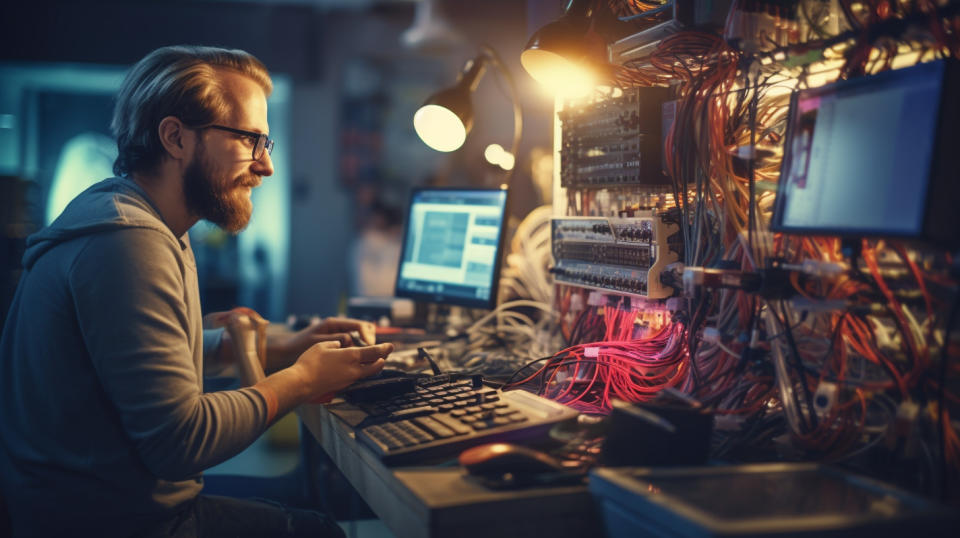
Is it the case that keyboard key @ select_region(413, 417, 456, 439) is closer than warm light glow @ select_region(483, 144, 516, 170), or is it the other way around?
keyboard key @ select_region(413, 417, 456, 439)

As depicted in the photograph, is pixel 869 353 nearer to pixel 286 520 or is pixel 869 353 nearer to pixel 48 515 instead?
pixel 286 520

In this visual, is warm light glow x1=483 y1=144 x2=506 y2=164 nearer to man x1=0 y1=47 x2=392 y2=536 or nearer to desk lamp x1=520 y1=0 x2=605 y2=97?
desk lamp x1=520 y1=0 x2=605 y2=97

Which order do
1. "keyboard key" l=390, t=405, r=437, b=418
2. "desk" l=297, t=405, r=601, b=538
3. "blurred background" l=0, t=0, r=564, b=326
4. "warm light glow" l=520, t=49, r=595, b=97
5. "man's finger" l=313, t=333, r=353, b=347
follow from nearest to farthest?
"desk" l=297, t=405, r=601, b=538
"keyboard key" l=390, t=405, r=437, b=418
"warm light glow" l=520, t=49, r=595, b=97
"man's finger" l=313, t=333, r=353, b=347
"blurred background" l=0, t=0, r=564, b=326

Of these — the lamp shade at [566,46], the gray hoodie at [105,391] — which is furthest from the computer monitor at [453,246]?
the gray hoodie at [105,391]

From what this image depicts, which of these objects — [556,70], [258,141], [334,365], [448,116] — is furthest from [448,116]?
[334,365]

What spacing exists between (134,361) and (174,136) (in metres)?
0.47

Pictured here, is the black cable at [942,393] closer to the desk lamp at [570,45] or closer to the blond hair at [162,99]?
the desk lamp at [570,45]

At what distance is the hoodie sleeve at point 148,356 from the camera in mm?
976

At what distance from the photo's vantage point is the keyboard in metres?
0.95

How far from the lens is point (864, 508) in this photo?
71cm

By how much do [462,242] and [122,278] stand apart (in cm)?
105

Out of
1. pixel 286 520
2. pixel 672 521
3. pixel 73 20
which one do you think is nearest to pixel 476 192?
pixel 286 520

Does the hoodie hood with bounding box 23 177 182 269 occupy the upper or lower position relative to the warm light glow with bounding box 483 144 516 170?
lower

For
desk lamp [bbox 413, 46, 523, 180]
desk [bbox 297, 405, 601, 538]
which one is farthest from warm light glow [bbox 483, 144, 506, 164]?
desk [bbox 297, 405, 601, 538]
